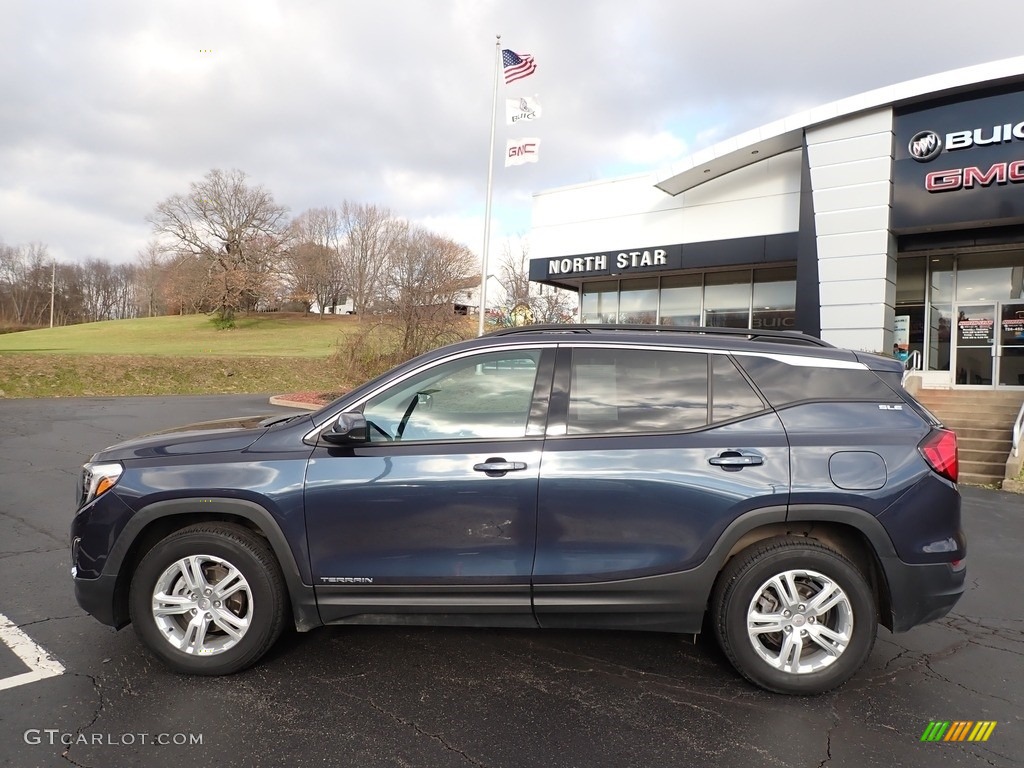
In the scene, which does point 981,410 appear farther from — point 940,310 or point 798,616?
point 798,616

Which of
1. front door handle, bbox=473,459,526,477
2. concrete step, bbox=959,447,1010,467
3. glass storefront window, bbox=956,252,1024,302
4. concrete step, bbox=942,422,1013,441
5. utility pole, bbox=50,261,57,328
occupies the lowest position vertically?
concrete step, bbox=959,447,1010,467

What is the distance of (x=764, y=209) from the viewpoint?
16.3 metres

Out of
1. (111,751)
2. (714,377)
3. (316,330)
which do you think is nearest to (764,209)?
(714,377)

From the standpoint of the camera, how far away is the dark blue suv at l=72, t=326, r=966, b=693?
10.2 feet

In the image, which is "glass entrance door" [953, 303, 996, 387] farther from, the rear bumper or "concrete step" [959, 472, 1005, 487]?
the rear bumper

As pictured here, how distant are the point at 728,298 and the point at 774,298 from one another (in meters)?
1.29

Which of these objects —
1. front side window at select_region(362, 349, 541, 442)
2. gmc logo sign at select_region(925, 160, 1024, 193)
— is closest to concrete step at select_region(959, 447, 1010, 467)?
gmc logo sign at select_region(925, 160, 1024, 193)

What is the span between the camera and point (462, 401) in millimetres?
3383

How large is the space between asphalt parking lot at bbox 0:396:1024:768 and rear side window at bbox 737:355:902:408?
4.96 feet

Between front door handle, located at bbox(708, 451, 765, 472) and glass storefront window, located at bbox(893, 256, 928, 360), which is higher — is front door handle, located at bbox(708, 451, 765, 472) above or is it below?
below

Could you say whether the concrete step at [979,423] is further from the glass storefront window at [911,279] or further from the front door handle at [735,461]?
the front door handle at [735,461]

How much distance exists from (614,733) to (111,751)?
214cm

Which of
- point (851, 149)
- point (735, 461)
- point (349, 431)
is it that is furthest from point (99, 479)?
point (851, 149)

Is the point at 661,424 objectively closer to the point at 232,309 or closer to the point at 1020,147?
the point at 1020,147
